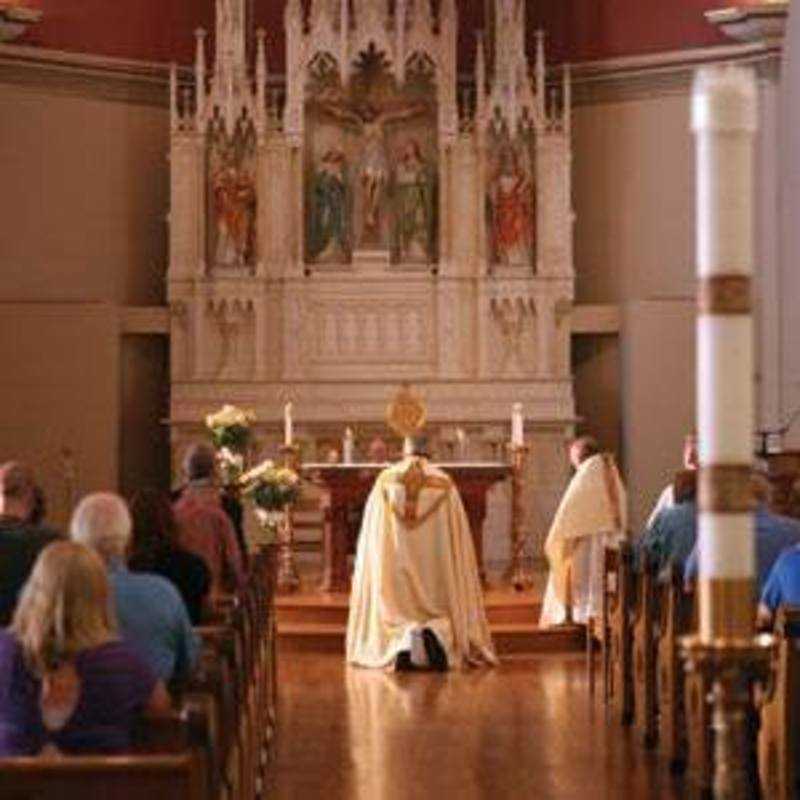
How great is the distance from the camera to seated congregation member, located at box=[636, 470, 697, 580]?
941 centimetres

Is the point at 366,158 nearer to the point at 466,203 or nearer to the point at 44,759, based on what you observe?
the point at 466,203

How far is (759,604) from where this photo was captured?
7.66 metres

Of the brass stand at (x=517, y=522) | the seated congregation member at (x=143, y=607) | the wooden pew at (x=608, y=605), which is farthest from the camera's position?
the brass stand at (x=517, y=522)

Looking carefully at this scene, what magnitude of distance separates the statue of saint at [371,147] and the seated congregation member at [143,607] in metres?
13.7

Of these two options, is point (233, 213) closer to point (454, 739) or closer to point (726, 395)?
point (454, 739)

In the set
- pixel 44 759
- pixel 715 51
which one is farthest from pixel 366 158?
pixel 44 759

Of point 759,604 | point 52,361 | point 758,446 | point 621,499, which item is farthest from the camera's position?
point 52,361

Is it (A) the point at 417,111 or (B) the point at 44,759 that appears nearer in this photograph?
(B) the point at 44,759

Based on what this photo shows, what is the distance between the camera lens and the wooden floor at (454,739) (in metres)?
8.38

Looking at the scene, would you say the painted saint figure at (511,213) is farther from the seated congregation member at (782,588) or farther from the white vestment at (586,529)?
the seated congregation member at (782,588)

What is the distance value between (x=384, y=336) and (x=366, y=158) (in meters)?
1.82

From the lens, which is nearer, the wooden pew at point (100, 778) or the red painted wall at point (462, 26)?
the wooden pew at point (100, 778)

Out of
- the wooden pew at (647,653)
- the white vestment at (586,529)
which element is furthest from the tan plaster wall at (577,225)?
the wooden pew at (647,653)

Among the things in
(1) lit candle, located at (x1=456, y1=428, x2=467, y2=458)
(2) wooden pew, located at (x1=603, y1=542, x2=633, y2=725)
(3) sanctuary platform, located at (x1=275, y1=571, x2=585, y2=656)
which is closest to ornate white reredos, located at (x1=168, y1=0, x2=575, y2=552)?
(1) lit candle, located at (x1=456, y1=428, x2=467, y2=458)
